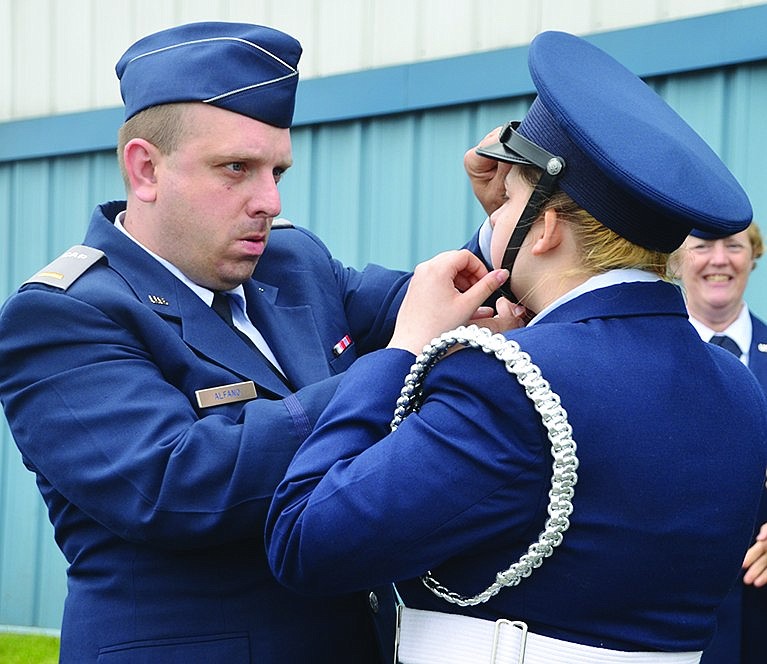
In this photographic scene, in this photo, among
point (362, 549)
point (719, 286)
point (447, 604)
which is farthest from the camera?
point (719, 286)

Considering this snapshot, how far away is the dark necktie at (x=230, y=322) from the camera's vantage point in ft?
7.48

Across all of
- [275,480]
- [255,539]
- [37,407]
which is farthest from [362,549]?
[37,407]

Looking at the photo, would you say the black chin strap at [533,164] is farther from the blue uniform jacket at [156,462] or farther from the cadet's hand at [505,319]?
the blue uniform jacket at [156,462]

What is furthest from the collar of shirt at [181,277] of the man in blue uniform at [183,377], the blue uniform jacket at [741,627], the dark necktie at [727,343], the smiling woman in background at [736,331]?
the dark necktie at [727,343]

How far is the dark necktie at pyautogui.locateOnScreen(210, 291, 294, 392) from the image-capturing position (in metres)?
2.28

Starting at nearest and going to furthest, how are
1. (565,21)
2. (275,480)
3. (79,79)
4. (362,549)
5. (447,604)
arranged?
(362,549) < (447,604) < (275,480) < (565,21) < (79,79)

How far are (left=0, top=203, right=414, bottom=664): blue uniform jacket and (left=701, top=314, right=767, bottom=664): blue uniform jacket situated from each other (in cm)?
161

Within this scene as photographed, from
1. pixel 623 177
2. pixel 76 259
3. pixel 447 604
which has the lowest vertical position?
pixel 447 604

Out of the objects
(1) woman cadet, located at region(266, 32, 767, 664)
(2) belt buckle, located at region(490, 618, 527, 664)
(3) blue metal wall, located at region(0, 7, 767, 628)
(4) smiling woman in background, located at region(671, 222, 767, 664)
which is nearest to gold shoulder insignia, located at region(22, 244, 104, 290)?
(1) woman cadet, located at region(266, 32, 767, 664)

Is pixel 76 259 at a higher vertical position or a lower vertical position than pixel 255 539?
higher

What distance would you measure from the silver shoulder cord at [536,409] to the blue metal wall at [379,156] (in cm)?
282

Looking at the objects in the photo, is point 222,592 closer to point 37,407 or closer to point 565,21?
point 37,407

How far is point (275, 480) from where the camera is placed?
76.3 inches

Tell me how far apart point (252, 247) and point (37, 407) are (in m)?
0.53
